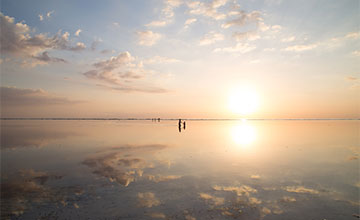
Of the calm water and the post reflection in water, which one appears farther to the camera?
the post reflection in water

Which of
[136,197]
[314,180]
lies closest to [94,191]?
[136,197]

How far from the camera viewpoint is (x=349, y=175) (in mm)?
13258

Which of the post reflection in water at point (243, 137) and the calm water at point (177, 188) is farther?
the post reflection in water at point (243, 137)

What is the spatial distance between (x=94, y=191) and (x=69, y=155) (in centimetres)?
1036

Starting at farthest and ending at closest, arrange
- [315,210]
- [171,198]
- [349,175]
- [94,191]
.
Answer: [349,175]
[94,191]
[171,198]
[315,210]

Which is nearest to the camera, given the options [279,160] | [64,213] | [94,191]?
[64,213]

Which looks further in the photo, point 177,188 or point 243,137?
point 243,137

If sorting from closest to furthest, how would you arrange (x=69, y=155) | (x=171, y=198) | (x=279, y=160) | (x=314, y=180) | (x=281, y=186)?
1. (x=171, y=198)
2. (x=281, y=186)
3. (x=314, y=180)
4. (x=279, y=160)
5. (x=69, y=155)

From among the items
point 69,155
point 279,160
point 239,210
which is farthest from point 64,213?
point 279,160

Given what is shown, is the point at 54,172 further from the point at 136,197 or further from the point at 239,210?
the point at 239,210

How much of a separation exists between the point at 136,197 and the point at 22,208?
4353mm

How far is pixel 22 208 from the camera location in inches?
320

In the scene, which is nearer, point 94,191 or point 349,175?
point 94,191

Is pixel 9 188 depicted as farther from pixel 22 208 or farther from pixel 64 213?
pixel 64 213
